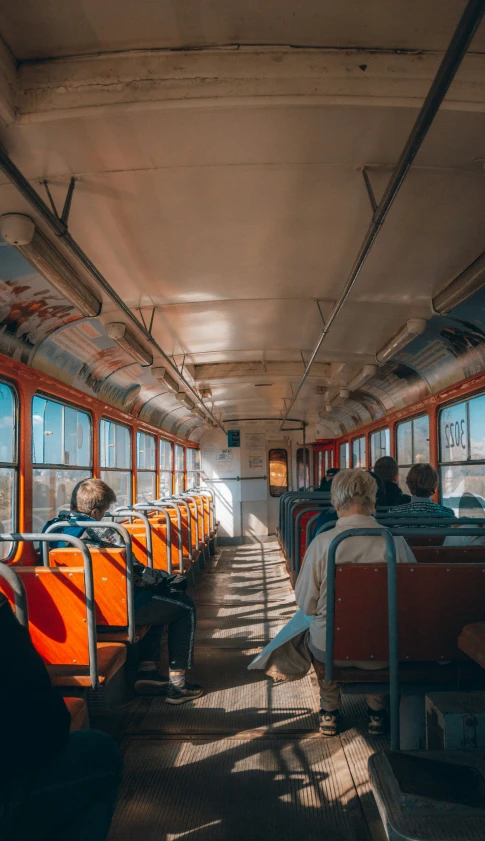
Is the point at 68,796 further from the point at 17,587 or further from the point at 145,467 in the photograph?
the point at 145,467

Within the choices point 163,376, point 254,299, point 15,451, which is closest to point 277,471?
point 163,376

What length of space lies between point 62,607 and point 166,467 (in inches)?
358

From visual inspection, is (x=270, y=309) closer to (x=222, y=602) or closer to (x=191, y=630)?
(x=191, y=630)

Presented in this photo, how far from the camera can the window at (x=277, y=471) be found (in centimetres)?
1556

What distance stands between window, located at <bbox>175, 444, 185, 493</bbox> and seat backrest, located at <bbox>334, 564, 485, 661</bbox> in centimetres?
1034

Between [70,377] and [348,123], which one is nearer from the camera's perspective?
[348,123]

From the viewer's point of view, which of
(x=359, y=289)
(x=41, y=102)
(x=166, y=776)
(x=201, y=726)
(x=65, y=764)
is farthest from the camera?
(x=359, y=289)

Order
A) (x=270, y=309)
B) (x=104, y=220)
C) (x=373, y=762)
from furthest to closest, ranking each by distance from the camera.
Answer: (x=270, y=309) < (x=104, y=220) < (x=373, y=762)

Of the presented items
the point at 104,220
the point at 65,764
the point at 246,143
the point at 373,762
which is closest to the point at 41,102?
the point at 246,143

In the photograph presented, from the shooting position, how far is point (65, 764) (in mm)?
1780

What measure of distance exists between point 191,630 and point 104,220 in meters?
2.75

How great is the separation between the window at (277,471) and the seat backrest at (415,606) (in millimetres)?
12658

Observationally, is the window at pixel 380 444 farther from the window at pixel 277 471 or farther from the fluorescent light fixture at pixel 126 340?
the window at pixel 277 471

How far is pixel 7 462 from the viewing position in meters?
4.62
